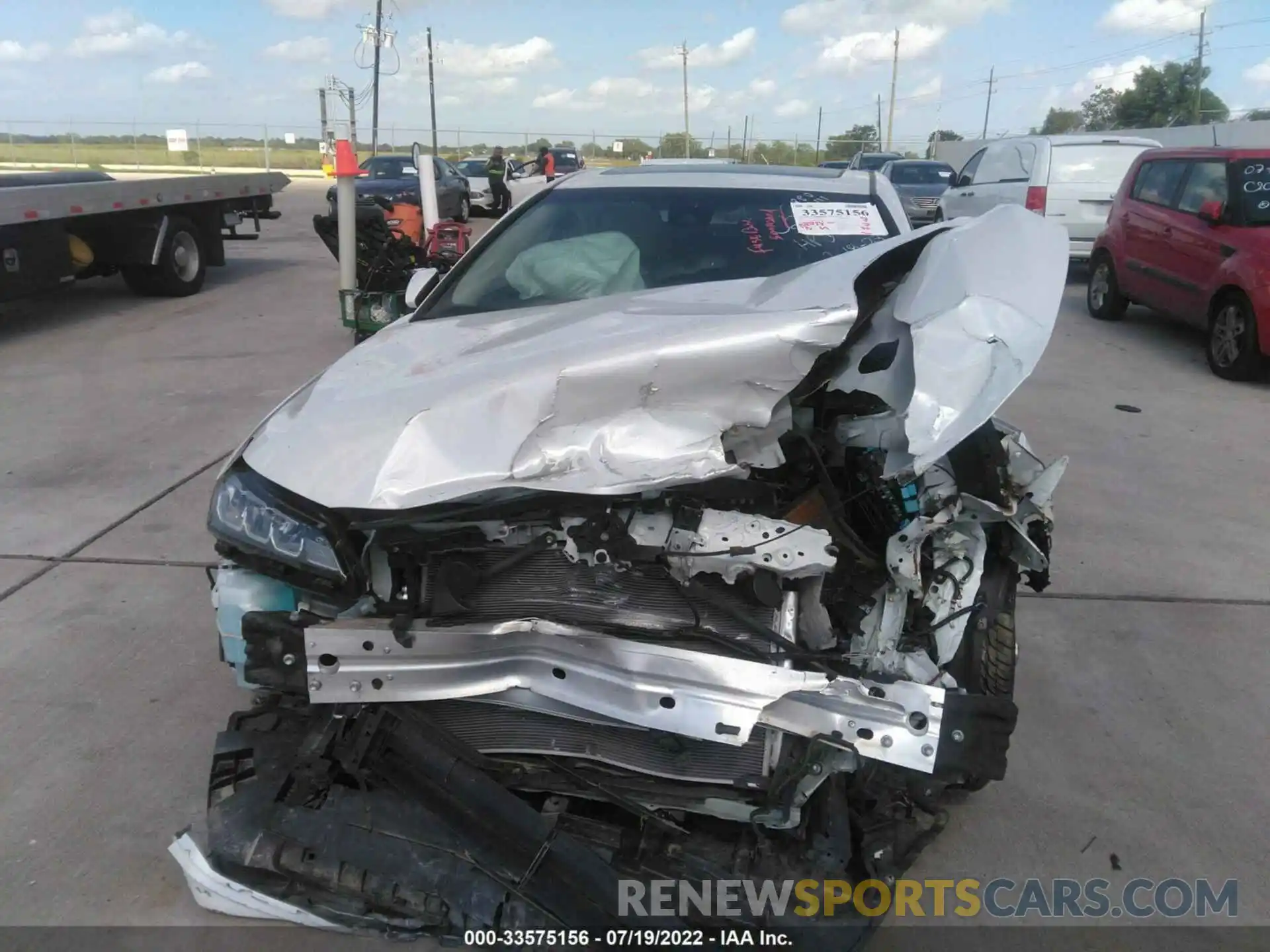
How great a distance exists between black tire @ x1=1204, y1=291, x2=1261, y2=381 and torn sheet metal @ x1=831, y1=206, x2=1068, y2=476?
6148 mm

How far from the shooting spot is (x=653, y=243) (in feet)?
12.1

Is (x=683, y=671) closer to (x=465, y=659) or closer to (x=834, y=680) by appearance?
(x=834, y=680)

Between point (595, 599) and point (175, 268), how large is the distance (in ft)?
34.6

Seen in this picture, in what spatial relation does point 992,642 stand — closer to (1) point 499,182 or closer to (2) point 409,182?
(2) point 409,182

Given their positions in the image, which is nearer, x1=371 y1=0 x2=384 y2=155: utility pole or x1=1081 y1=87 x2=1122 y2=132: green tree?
x1=371 y1=0 x2=384 y2=155: utility pole

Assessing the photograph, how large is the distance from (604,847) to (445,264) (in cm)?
782

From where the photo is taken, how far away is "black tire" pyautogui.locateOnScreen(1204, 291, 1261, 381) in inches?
300

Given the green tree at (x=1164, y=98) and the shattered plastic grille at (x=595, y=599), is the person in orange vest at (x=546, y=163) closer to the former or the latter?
the shattered plastic grille at (x=595, y=599)

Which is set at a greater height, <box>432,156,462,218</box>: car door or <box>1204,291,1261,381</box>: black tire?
<box>432,156,462,218</box>: car door

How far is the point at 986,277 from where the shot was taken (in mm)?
2430

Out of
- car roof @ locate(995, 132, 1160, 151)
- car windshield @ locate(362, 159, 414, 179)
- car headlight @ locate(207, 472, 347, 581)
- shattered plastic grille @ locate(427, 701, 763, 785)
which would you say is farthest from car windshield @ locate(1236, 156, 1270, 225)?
car windshield @ locate(362, 159, 414, 179)

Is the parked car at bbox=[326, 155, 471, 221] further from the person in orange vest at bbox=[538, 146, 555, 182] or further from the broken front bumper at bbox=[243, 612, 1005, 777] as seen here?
the broken front bumper at bbox=[243, 612, 1005, 777]

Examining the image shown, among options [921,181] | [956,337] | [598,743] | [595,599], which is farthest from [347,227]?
[921,181]

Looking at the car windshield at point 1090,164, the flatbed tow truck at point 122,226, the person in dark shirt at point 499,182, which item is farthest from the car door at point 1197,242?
the person in dark shirt at point 499,182
